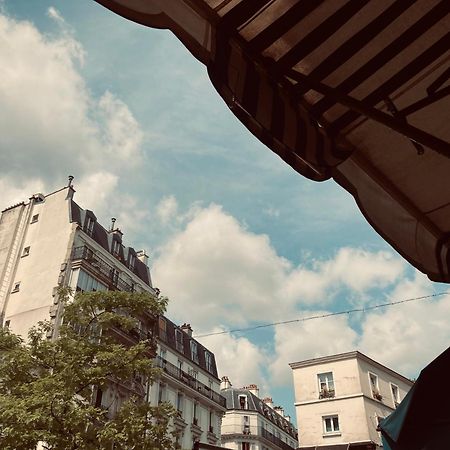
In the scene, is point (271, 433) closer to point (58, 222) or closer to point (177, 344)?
point (177, 344)

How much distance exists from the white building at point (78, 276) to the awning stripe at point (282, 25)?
84.7 feet

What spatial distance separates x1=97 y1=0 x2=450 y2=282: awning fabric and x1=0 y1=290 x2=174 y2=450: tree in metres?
14.3

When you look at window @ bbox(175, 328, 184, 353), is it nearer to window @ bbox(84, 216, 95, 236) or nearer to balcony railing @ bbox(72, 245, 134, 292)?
balcony railing @ bbox(72, 245, 134, 292)

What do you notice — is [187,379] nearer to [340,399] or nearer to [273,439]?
[340,399]

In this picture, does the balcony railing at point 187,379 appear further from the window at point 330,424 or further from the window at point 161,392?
the window at point 330,424

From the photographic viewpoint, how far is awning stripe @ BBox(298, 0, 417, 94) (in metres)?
2.70

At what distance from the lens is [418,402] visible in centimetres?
284

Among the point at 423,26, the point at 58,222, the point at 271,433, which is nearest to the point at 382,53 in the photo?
the point at 423,26

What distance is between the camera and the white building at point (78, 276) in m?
30.0

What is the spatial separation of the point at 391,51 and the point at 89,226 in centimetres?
3311

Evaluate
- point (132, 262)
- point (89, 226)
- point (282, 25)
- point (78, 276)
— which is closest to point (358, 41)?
point (282, 25)

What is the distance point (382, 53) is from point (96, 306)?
1721 cm

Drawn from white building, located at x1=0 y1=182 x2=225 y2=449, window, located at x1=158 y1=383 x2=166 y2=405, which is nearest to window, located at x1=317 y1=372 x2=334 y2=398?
white building, located at x1=0 y1=182 x2=225 y2=449

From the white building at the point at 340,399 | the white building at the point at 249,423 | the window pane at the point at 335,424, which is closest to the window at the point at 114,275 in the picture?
the white building at the point at 340,399
